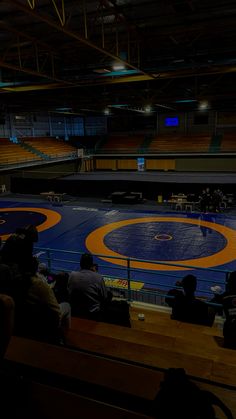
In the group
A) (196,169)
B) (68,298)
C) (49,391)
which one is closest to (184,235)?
(68,298)

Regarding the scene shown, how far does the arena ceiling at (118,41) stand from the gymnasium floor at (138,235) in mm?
7057

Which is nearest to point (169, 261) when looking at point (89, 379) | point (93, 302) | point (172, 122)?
point (93, 302)

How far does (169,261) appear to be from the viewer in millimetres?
12219

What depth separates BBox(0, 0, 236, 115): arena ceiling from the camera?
32.3 ft

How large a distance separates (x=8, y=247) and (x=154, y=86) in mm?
21398

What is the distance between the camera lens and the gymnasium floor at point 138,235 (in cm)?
1164

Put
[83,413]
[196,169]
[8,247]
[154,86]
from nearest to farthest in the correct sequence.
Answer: [83,413] → [8,247] → [154,86] → [196,169]

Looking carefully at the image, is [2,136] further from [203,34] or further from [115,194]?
[203,34]

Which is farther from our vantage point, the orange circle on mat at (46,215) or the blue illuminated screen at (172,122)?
the blue illuminated screen at (172,122)

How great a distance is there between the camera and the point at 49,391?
7.02 ft

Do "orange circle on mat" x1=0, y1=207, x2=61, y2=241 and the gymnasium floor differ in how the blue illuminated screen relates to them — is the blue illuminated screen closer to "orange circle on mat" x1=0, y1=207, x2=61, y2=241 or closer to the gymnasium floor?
the gymnasium floor

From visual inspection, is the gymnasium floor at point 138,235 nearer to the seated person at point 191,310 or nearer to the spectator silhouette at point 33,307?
the seated person at point 191,310

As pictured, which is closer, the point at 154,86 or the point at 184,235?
the point at 184,235

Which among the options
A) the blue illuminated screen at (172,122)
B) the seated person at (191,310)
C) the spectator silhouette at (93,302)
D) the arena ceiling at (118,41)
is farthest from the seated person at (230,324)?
the blue illuminated screen at (172,122)
